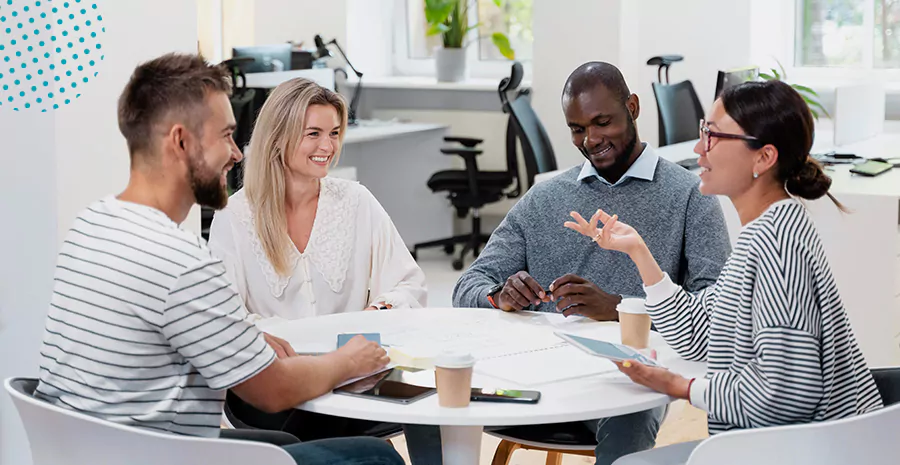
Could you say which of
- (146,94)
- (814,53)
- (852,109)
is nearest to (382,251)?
(146,94)

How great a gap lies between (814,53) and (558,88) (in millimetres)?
1772

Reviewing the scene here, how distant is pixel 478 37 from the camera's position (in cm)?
714

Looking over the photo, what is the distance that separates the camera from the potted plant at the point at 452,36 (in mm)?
6777

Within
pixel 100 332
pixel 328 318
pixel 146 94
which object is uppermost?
pixel 146 94

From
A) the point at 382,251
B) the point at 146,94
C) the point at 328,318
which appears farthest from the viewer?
the point at 382,251

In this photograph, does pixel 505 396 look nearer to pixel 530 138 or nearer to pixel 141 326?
pixel 141 326

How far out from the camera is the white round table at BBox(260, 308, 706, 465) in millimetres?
1677

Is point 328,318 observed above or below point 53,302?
below

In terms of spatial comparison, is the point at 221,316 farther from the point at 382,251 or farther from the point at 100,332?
the point at 382,251

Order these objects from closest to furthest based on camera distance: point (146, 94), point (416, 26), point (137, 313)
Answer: point (137, 313), point (146, 94), point (416, 26)

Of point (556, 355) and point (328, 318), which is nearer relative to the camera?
point (556, 355)

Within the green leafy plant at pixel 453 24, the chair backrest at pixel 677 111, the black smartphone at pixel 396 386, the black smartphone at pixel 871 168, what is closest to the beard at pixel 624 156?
the black smartphone at pixel 396 386

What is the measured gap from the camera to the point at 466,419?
1664 mm

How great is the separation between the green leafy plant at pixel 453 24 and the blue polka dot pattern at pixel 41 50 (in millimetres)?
4258
